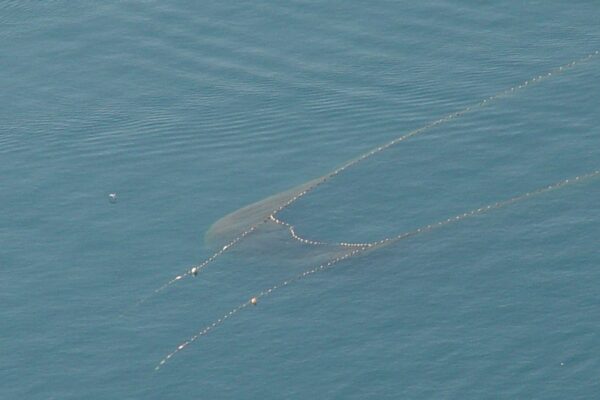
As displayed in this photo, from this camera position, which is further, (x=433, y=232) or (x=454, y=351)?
(x=433, y=232)

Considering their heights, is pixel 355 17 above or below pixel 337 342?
above

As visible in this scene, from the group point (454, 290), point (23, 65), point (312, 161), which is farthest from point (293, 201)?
point (23, 65)

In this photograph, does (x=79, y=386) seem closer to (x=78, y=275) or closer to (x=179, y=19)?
(x=78, y=275)

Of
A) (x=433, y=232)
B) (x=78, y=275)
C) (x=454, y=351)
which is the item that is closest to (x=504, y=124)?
(x=433, y=232)

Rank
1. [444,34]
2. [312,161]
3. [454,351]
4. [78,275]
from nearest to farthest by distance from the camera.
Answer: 1. [454,351]
2. [78,275]
3. [312,161]
4. [444,34]

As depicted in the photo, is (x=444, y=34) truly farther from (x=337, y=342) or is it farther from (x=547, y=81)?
(x=337, y=342)

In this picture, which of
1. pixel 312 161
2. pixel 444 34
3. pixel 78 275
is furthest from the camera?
pixel 444 34
